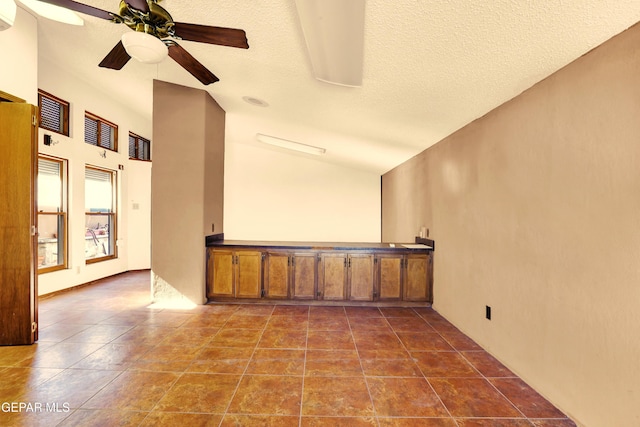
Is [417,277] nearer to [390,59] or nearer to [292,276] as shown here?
[292,276]

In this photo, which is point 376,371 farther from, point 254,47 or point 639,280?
point 254,47

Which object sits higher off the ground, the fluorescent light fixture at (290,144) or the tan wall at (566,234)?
the fluorescent light fixture at (290,144)

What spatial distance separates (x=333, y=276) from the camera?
4.09 metres

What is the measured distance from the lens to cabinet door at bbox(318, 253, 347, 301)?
408cm

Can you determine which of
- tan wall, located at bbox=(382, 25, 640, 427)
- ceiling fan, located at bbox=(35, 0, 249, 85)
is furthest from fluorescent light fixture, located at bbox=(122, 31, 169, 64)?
tan wall, located at bbox=(382, 25, 640, 427)

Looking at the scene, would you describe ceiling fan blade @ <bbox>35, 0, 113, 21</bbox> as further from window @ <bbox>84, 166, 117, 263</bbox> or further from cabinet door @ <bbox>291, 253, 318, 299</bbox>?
window @ <bbox>84, 166, 117, 263</bbox>

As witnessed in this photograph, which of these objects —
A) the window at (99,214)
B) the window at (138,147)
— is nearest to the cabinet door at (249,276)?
the window at (99,214)

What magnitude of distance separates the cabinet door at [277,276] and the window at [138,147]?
4.64 metres

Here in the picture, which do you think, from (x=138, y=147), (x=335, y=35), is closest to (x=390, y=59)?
(x=335, y=35)

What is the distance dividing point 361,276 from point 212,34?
322 cm

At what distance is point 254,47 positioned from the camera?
2580mm

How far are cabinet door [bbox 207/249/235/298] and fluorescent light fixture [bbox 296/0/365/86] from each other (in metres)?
2.75

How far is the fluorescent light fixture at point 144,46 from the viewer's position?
5.81 feet

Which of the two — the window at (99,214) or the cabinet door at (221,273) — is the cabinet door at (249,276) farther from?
the window at (99,214)
